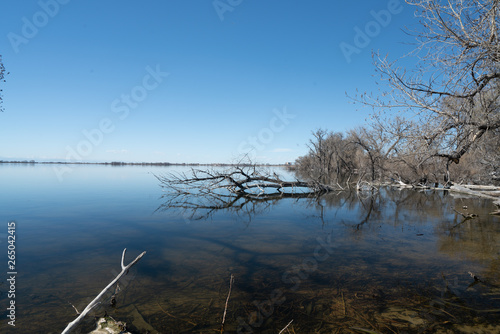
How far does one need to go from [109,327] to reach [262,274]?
2.57 meters

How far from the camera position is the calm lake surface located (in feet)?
10.9

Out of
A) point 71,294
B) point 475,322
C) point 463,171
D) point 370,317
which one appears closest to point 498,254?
point 475,322

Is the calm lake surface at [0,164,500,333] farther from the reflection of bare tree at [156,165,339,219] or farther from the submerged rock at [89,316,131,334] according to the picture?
the reflection of bare tree at [156,165,339,219]

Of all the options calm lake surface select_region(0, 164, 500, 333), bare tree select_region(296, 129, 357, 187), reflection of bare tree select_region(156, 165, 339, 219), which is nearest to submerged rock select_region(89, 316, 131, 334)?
calm lake surface select_region(0, 164, 500, 333)

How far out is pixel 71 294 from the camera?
393cm

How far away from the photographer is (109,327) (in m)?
2.99

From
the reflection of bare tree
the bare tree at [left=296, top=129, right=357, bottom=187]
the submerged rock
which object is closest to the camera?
the submerged rock

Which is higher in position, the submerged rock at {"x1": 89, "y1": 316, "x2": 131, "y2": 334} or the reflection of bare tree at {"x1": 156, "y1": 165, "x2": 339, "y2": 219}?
the reflection of bare tree at {"x1": 156, "y1": 165, "x2": 339, "y2": 219}

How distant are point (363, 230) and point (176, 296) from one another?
640 centimetres

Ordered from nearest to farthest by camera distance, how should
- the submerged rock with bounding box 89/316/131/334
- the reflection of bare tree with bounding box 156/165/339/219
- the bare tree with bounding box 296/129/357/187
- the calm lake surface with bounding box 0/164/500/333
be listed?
the submerged rock with bounding box 89/316/131/334 → the calm lake surface with bounding box 0/164/500/333 → the reflection of bare tree with bounding box 156/165/339/219 → the bare tree with bounding box 296/129/357/187

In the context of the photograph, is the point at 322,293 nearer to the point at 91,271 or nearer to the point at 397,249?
the point at 397,249

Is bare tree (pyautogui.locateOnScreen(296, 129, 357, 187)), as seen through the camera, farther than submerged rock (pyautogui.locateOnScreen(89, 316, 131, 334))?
A: Yes

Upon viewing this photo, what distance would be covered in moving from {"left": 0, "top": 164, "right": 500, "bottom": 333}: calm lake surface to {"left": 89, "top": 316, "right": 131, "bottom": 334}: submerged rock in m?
0.18

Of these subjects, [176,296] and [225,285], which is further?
[225,285]
